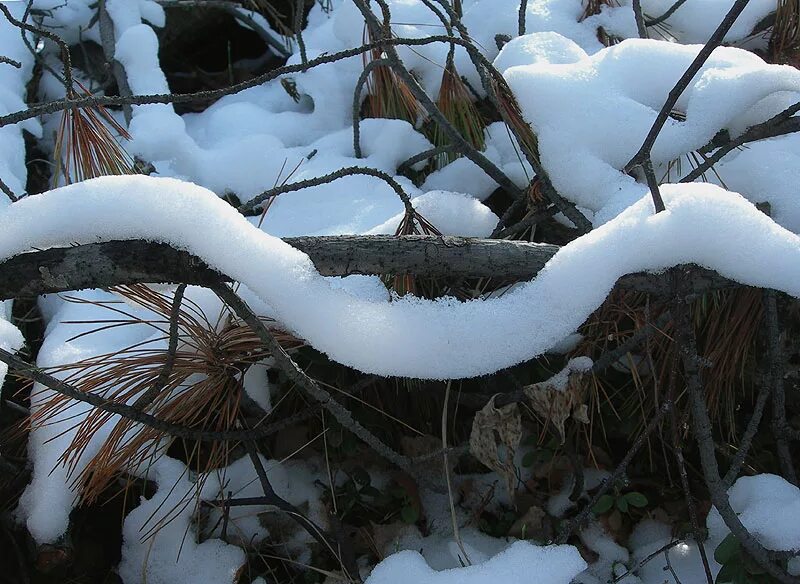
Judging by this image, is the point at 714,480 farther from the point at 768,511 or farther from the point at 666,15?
the point at 666,15

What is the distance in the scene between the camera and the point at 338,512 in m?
1.27

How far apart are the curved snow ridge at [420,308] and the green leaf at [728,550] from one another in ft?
1.28

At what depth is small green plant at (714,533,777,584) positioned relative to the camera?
0.97 metres

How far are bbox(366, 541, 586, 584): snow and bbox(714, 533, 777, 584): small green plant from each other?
0.69ft

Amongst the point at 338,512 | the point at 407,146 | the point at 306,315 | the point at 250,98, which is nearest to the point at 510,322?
the point at 306,315

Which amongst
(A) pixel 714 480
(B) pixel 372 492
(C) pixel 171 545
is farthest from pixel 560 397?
(C) pixel 171 545

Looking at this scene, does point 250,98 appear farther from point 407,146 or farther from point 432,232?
point 432,232

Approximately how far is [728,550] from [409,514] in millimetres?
518

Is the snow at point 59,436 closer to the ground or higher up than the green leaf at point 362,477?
higher up

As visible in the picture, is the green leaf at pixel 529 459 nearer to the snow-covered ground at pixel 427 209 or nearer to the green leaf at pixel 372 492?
the snow-covered ground at pixel 427 209

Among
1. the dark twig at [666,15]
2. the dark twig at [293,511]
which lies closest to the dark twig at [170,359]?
the dark twig at [293,511]

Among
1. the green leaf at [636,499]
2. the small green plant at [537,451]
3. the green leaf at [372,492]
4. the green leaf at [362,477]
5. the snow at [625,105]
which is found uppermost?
the snow at [625,105]

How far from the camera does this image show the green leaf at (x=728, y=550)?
0.99m

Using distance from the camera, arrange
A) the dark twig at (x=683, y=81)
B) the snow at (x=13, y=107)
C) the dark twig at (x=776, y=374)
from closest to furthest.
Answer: the dark twig at (x=683, y=81)
the dark twig at (x=776, y=374)
the snow at (x=13, y=107)
